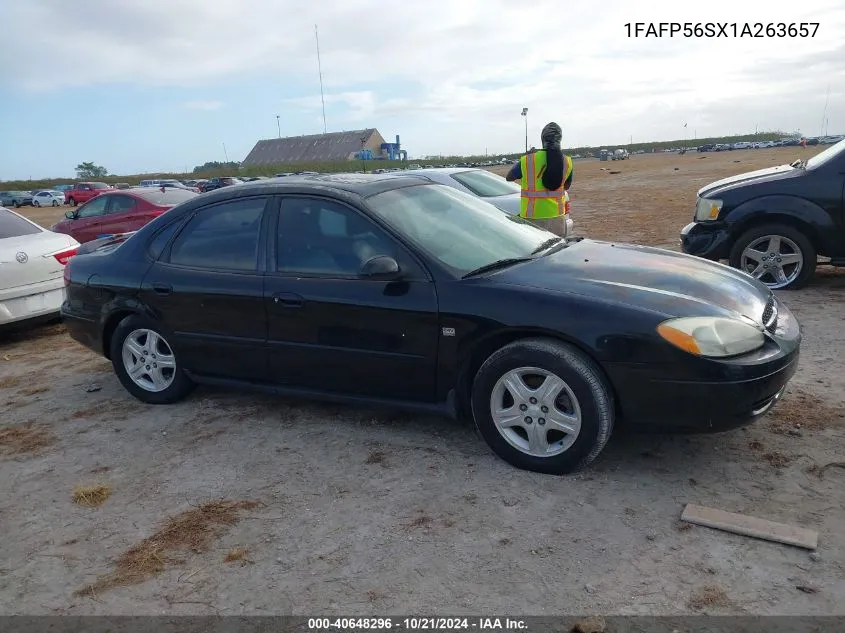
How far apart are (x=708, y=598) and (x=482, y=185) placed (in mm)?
8820

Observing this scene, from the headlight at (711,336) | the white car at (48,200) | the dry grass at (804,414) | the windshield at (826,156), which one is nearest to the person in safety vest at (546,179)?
the windshield at (826,156)

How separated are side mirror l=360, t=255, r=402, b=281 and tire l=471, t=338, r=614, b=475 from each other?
711mm

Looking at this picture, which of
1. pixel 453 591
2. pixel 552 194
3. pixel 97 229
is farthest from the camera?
pixel 97 229

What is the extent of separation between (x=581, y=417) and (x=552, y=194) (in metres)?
4.63

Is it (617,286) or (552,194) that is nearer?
(617,286)

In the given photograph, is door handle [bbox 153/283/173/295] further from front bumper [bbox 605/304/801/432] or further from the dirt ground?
front bumper [bbox 605/304/801/432]

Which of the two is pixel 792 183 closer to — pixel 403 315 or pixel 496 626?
pixel 403 315

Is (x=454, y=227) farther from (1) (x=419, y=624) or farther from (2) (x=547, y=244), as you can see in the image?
(1) (x=419, y=624)

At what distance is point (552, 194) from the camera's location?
760 centimetres

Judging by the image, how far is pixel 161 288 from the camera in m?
4.71

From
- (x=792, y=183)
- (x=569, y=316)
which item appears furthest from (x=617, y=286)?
(x=792, y=183)

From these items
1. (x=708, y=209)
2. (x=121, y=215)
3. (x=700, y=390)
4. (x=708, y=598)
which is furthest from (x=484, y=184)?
(x=708, y=598)

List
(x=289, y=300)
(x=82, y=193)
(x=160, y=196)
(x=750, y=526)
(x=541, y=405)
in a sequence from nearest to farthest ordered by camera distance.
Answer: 1. (x=750, y=526)
2. (x=541, y=405)
3. (x=289, y=300)
4. (x=160, y=196)
5. (x=82, y=193)

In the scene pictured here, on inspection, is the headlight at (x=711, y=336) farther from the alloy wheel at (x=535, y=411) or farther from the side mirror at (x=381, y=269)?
the side mirror at (x=381, y=269)
